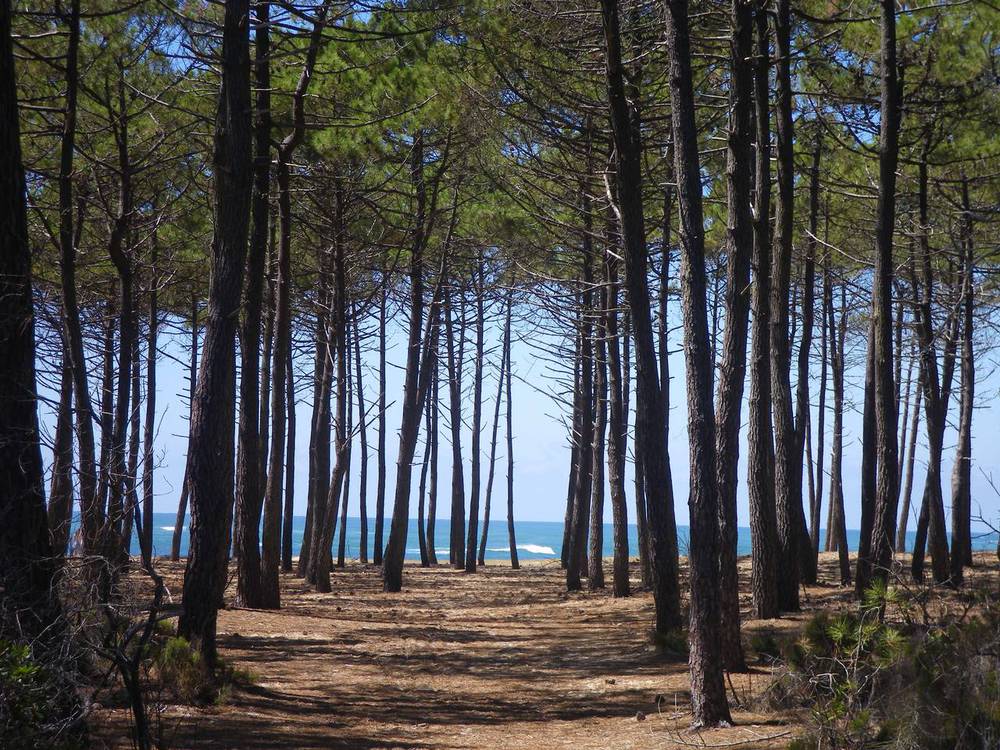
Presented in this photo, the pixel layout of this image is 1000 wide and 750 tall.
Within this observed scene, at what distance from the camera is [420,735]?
666 centimetres

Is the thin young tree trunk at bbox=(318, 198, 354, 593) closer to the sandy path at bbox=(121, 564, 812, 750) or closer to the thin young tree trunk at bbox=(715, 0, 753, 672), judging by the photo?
the sandy path at bbox=(121, 564, 812, 750)

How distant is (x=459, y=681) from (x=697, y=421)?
13.7ft

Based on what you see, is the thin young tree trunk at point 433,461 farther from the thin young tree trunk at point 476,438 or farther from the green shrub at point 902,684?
the green shrub at point 902,684

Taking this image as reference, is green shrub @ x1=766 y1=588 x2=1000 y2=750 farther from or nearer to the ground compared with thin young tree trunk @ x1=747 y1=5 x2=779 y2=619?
nearer to the ground

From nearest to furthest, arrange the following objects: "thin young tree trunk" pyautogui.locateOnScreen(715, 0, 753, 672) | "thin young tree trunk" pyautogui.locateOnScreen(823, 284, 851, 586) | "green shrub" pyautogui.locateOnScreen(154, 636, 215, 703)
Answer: "green shrub" pyautogui.locateOnScreen(154, 636, 215, 703)
"thin young tree trunk" pyautogui.locateOnScreen(715, 0, 753, 672)
"thin young tree trunk" pyautogui.locateOnScreen(823, 284, 851, 586)

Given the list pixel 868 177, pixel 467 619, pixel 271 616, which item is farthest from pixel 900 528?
pixel 271 616

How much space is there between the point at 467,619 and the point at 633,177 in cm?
755

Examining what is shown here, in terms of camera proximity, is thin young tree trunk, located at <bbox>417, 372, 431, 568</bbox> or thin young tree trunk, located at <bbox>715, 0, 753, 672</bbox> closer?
thin young tree trunk, located at <bbox>715, 0, 753, 672</bbox>

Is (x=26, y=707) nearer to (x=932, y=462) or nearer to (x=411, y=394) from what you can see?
(x=411, y=394)

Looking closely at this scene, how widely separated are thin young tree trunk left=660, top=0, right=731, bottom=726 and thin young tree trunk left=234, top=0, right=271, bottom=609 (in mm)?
5211

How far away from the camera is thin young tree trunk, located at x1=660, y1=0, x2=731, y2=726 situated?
6.37 metres

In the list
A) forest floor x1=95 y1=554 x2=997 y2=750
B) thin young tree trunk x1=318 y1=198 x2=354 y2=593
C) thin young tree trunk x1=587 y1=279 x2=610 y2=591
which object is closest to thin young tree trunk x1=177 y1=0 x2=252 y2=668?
forest floor x1=95 y1=554 x2=997 y2=750

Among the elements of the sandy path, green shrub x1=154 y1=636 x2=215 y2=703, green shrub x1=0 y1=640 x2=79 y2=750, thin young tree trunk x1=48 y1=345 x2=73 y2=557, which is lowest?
the sandy path

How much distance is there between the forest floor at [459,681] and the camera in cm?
632
